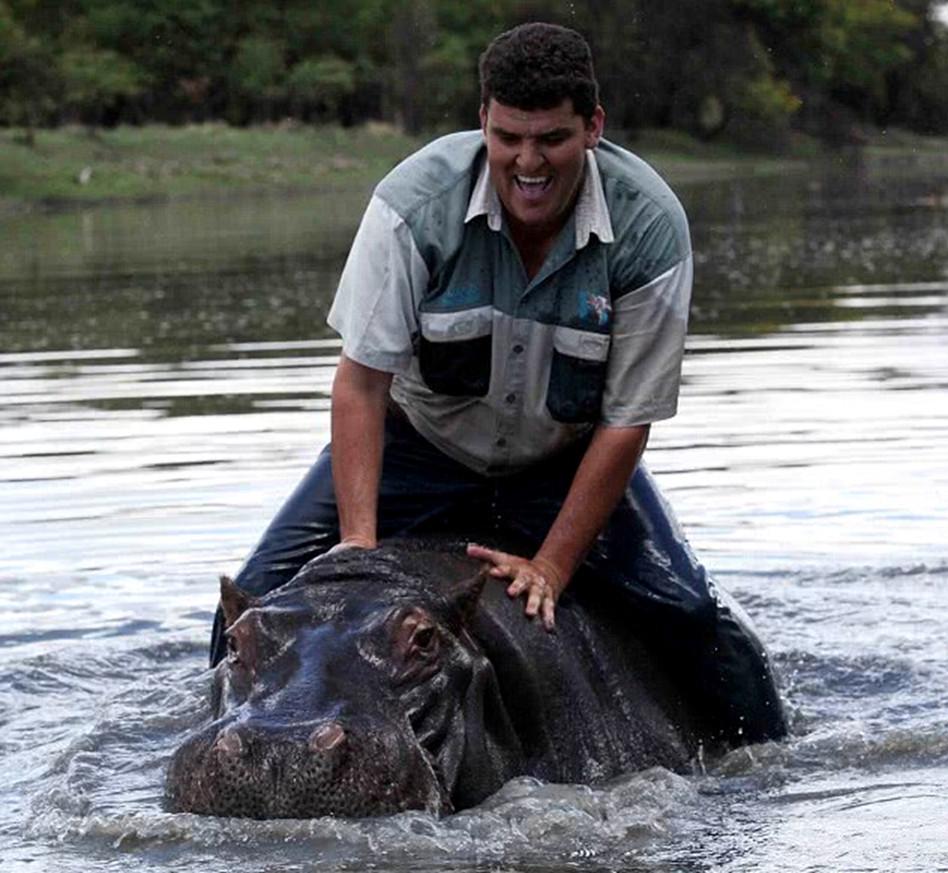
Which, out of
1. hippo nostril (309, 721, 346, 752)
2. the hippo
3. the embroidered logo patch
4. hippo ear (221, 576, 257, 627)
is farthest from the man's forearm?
hippo nostril (309, 721, 346, 752)

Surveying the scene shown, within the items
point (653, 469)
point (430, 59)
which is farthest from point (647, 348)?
point (430, 59)

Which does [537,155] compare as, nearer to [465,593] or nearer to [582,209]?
[582,209]

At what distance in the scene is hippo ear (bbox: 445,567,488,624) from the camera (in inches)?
234

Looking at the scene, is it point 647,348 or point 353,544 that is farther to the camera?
point 647,348

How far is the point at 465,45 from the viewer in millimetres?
72875

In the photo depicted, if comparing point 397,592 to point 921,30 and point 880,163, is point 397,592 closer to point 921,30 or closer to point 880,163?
point 880,163

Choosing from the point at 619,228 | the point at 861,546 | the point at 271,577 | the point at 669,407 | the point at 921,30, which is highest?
the point at 619,228

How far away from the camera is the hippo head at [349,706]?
17.5 feet

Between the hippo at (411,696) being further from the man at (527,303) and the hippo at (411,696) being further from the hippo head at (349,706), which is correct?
the man at (527,303)

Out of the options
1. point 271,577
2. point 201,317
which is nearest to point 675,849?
point 271,577

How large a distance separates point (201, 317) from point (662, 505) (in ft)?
40.0

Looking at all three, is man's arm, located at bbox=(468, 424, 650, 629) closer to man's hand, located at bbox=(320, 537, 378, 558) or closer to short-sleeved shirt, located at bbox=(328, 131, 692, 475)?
short-sleeved shirt, located at bbox=(328, 131, 692, 475)

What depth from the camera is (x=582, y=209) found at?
20.8 ft

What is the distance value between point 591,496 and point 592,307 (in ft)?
1.56
